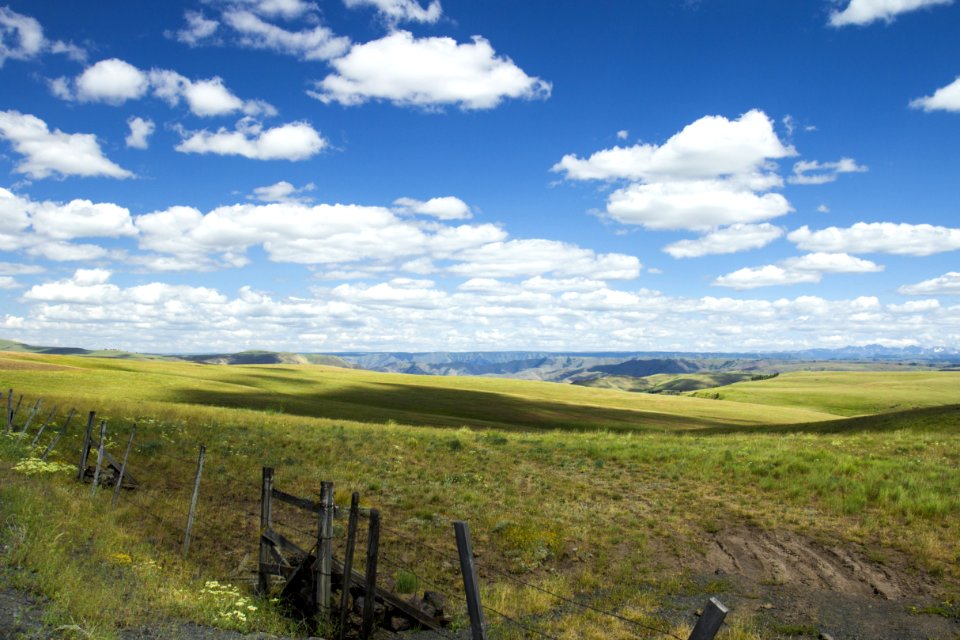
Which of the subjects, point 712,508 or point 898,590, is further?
point 712,508

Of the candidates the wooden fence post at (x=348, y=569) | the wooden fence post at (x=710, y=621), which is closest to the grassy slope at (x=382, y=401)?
the wooden fence post at (x=348, y=569)

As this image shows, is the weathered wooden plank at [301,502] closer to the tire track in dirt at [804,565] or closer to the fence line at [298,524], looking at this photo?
the fence line at [298,524]

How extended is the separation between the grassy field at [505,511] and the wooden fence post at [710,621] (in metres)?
6.00

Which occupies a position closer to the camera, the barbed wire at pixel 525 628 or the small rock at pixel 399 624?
the barbed wire at pixel 525 628

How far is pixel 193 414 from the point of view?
3806cm

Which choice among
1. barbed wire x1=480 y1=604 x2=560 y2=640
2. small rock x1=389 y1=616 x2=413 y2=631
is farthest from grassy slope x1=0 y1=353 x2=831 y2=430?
barbed wire x1=480 y1=604 x2=560 y2=640

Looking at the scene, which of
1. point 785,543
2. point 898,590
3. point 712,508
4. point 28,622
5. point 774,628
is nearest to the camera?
point 28,622

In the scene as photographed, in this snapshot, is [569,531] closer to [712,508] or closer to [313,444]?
[712,508]

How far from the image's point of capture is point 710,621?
6.56m

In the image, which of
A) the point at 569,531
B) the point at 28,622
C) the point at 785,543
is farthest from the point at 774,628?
the point at 28,622

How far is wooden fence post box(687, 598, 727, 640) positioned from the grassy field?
19.7 ft

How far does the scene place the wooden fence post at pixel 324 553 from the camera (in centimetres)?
1199

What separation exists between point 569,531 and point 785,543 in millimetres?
6181

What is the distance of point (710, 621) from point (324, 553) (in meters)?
7.84
